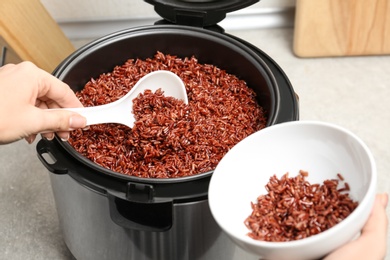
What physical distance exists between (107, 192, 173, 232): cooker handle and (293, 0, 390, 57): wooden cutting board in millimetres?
981

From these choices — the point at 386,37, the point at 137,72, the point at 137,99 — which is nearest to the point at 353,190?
the point at 137,99

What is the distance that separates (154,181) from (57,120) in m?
0.20

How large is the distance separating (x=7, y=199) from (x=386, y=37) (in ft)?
4.13

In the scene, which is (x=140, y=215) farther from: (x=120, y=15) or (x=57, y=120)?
(x=120, y=15)

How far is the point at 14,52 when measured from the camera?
1593 mm

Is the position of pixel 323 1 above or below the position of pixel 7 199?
above

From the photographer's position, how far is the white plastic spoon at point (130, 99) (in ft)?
3.65

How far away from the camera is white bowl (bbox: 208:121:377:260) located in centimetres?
84

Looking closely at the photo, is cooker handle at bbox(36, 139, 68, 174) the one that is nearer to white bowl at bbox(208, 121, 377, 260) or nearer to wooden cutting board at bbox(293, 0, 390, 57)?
white bowl at bbox(208, 121, 377, 260)

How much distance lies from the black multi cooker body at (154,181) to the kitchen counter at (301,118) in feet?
0.85

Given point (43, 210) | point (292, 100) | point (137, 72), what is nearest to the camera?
point (292, 100)

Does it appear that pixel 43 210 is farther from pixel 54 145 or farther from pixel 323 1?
pixel 323 1

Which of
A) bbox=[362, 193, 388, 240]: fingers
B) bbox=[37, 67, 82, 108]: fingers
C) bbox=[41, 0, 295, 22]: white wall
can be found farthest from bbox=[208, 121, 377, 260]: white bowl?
bbox=[41, 0, 295, 22]: white wall

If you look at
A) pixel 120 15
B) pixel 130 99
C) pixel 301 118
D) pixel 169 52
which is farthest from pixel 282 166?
pixel 120 15
